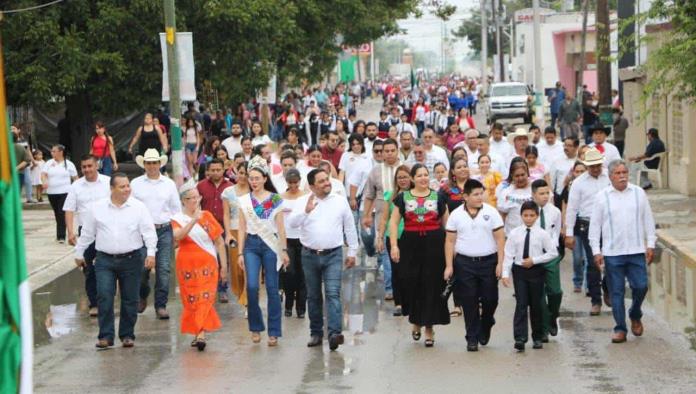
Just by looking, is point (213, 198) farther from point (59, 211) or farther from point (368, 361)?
point (59, 211)

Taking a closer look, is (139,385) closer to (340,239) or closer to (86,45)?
(340,239)

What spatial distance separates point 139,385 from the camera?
10.7 meters

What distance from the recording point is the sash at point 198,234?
1229cm

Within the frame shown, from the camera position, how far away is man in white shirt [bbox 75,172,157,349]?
12.1 metres

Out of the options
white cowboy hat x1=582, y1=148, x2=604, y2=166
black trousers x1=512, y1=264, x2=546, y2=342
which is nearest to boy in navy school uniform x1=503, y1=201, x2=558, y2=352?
black trousers x1=512, y1=264, x2=546, y2=342

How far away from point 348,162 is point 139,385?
297 inches

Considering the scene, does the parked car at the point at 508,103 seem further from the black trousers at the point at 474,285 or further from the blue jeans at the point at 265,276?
the black trousers at the point at 474,285

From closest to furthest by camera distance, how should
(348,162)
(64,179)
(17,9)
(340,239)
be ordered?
(340,239) → (348,162) → (64,179) → (17,9)

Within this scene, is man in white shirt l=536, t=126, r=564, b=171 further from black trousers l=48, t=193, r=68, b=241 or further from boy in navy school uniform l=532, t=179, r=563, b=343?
black trousers l=48, t=193, r=68, b=241

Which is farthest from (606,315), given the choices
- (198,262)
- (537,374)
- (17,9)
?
(17,9)

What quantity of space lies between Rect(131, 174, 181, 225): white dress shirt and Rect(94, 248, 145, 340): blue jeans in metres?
1.45

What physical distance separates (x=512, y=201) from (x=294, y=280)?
2.36 metres

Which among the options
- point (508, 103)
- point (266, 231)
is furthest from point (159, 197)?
point (508, 103)

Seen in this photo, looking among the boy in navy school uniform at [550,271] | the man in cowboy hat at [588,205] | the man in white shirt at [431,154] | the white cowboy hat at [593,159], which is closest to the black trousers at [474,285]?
the boy in navy school uniform at [550,271]
